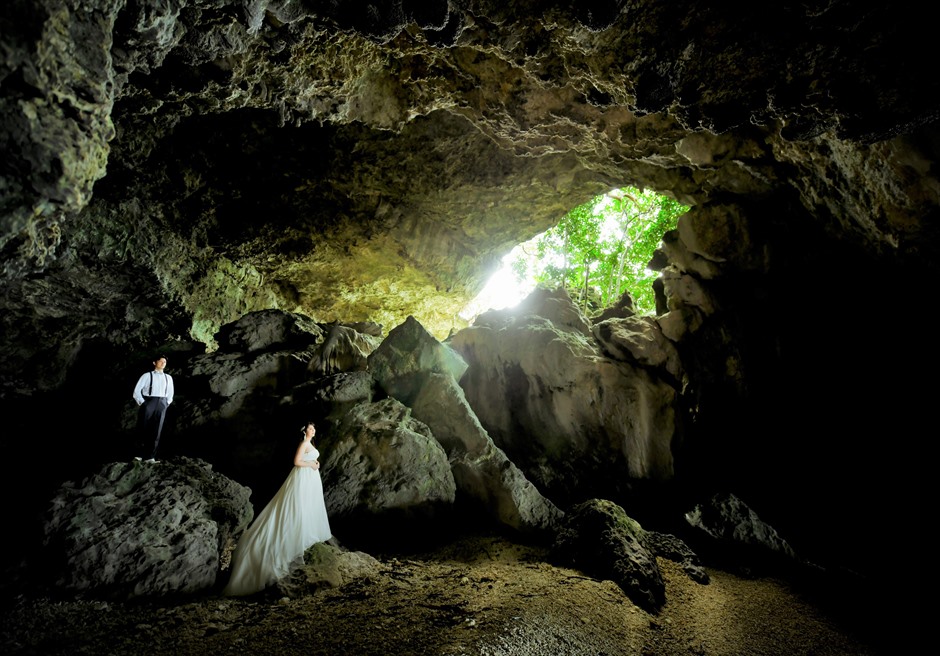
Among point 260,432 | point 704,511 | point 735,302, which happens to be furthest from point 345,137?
point 704,511

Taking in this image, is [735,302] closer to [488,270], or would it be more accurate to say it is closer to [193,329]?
[488,270]

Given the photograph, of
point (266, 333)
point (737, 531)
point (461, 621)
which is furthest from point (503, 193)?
point (461, 621)

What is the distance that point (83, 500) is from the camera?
528 centimetres

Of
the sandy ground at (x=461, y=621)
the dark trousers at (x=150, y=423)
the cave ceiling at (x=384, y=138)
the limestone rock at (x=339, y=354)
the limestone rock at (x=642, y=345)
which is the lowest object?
the sandy ground at (x=461, y=621)

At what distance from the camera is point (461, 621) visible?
4594mm

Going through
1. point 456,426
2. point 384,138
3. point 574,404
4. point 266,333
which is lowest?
point 456,426

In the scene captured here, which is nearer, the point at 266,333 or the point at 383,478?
the point at 383,478

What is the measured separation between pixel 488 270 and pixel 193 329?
33.3 feet

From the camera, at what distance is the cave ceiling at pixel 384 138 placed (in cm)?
309

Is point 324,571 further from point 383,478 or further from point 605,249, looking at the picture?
point 605,249

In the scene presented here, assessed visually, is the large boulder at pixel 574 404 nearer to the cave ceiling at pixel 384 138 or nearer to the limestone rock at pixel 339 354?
the limestone rock at pixel 339 354

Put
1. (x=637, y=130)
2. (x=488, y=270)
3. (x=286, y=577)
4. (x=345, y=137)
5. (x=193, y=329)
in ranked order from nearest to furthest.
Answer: (x=286, y=577) < (x=637, y=130) < (x=345, y=137) < (x=193, y=329) < (x=488, y=270)

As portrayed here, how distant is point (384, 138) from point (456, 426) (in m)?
7.41

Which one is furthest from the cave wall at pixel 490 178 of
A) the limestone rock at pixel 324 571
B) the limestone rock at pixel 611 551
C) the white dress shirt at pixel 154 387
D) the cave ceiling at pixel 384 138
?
the limestone rock at pixel 324 571
